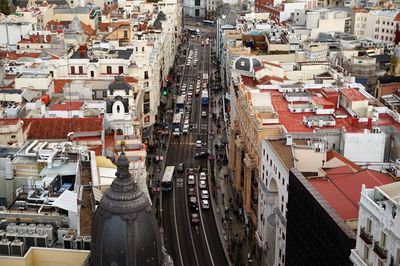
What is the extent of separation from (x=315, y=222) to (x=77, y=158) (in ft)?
103

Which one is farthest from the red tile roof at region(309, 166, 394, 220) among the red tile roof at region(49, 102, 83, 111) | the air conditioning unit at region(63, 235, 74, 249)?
the red tile roof at region(49, 102, 83, 111)

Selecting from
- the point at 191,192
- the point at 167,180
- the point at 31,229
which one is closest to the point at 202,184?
the point at 191,192

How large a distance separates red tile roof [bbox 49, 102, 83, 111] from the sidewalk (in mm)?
30908

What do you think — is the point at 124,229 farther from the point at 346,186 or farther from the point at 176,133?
the point at 176,133

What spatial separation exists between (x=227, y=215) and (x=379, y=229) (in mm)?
63526

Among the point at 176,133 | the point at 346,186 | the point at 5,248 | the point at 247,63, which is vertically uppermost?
the point at 247,63

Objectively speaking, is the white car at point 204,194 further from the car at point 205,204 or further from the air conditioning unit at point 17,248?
the air conditioning unit at point 17,248

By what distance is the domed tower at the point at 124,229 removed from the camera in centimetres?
5003

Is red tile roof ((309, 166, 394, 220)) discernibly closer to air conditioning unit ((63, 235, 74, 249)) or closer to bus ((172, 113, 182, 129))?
air conditioning unit ((63, 235, 74, 249))

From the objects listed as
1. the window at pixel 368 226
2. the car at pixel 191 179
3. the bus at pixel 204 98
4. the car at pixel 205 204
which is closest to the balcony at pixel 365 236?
the window at pixel 368 226

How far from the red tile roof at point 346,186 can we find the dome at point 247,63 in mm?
61818

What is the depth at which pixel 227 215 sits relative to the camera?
395ft

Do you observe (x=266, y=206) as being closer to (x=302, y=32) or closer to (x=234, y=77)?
(x=234, y=77)

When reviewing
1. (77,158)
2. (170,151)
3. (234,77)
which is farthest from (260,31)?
(77,158)
